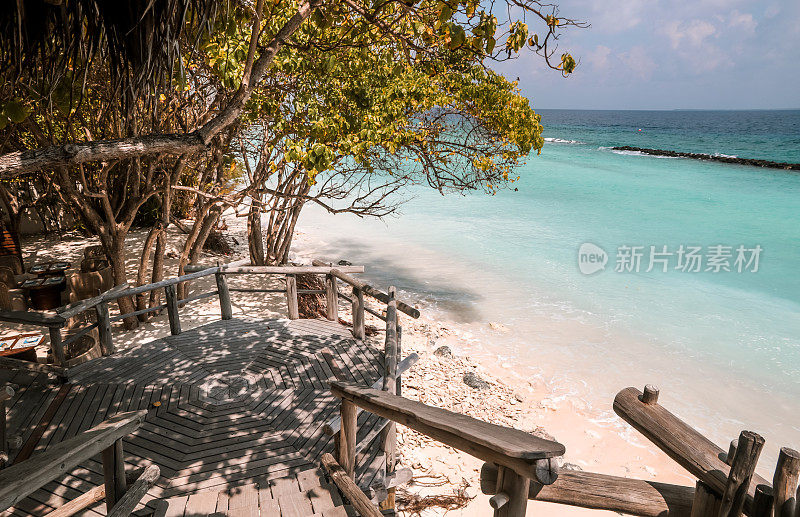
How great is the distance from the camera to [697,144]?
71.7m

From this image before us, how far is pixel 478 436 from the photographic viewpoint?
1.97 metres

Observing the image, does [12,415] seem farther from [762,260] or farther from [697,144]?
[697,144]

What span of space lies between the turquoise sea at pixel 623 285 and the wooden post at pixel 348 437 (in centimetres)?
745

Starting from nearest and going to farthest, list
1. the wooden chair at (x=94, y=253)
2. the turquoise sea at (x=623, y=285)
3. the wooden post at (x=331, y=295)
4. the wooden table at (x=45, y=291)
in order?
the wooden post at (x=331, y=295) < the wooden table at (x=45, y=291) < the turquoise sea at (x=623, y=285) < the wooden chair at (x=94, y=253)

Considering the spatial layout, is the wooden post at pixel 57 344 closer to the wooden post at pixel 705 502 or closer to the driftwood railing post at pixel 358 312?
the driftwood railing post at pixel 358 312

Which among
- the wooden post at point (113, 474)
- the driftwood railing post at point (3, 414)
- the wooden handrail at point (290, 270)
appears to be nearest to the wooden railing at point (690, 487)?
the wooden post at point (113, 474)

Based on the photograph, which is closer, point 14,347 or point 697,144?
point 14,347

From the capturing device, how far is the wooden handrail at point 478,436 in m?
1.77

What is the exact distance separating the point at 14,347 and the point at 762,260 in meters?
26.3

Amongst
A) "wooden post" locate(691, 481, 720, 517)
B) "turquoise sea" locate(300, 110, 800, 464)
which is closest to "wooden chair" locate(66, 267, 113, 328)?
"turquoise sea" locate(300, 110, 800, 464)

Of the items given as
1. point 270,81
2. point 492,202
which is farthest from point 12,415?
point 492,202

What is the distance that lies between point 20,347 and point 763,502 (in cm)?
809

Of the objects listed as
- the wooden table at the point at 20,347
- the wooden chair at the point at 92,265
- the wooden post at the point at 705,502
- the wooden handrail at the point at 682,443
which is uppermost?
the wooden handrail at the point at 682,443

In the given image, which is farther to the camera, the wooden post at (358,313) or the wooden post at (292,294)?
the wooden post at (292,294)
